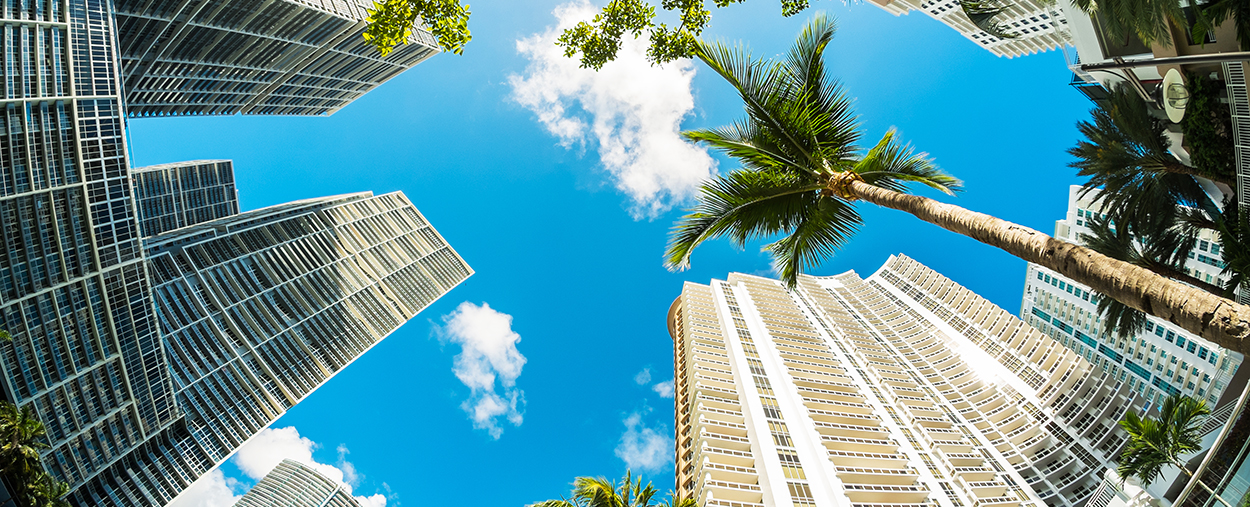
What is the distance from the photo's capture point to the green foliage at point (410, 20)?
8094 millimetres

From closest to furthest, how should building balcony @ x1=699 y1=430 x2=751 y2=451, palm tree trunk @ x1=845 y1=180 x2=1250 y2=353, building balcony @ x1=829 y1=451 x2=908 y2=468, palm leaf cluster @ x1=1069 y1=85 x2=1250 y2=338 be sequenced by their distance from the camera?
palm tree trunk @ x1=845 y1=180 x2=1250 y2=353
palm leaf cluster @ x1=1069 y1=85 x2=1250 y2=338
building balcony @ x1=829 y1=451 x2=908 y2=468
building balcony @ x1=699 y1=430 x2=751 y2=451

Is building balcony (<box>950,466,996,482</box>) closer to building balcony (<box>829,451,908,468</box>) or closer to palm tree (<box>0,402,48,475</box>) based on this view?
building balcony (<box>829,451,908,468</box>)

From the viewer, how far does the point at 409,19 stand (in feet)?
27.0

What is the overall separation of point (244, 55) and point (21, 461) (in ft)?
276

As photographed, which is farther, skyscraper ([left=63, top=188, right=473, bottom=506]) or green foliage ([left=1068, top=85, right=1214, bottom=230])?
skyscraper ([left=63, top=188, right=473, bottom=506])

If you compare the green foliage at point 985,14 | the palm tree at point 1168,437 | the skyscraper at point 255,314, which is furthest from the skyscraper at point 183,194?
the palm tree at point 1168,437

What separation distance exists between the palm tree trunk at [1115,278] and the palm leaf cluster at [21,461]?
40.7 metres

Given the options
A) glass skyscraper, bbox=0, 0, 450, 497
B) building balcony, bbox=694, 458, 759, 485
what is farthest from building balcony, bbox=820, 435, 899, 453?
glass skyscraper, bbox=0, 0, 450, 497

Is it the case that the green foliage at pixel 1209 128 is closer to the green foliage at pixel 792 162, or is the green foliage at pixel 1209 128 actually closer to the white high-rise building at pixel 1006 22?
the green foliage at pixel 792 162

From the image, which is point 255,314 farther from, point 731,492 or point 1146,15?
point 1146,15

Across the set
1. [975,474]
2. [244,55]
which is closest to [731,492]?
[975,474]

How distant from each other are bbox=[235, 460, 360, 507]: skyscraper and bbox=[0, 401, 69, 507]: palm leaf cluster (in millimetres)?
162102

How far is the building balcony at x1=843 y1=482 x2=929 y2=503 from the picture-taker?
34938mm

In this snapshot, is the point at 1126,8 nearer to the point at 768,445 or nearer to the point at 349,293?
the point at 768,445
